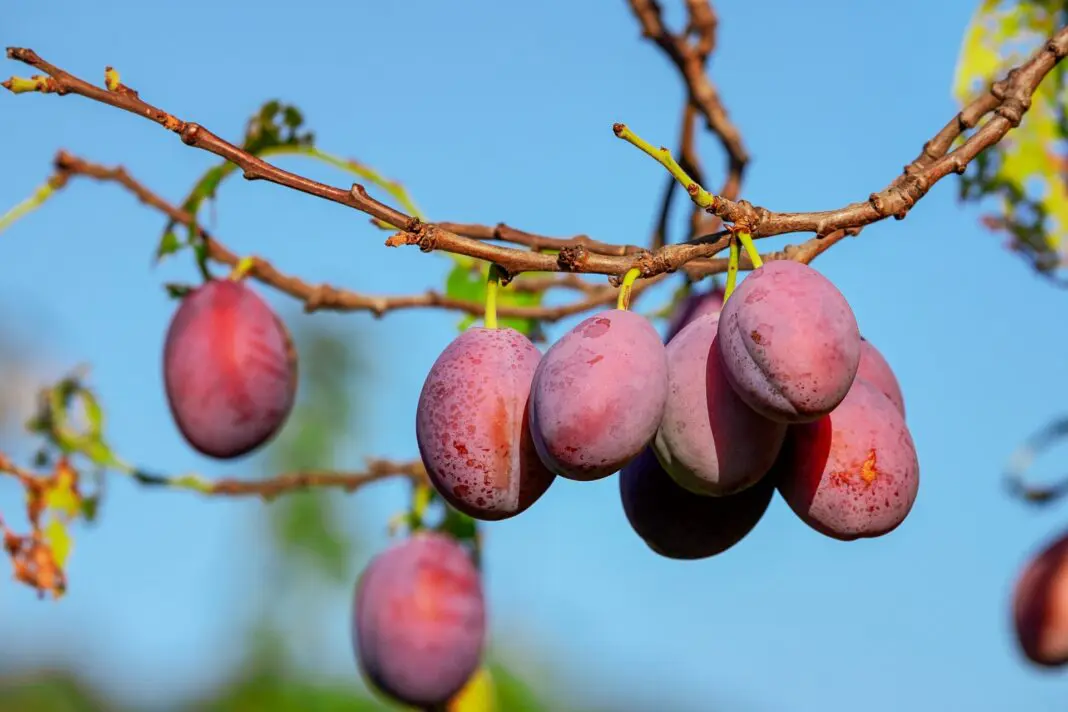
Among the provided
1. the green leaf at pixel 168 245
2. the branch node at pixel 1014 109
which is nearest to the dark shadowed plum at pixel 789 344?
the branch node at pixel 1014 109

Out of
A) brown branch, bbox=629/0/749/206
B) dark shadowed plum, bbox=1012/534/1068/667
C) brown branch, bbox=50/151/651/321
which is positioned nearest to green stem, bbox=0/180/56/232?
brown branch, bbox=50/151/651/321

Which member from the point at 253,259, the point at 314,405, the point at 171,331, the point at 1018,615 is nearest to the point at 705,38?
the point at 253,259

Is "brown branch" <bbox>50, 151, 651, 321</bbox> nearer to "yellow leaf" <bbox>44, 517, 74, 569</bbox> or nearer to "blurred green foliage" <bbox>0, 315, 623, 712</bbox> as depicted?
"yellow leaf" <bbox>44, 517, 74, 569</bbox>

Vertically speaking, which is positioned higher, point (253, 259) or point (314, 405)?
point (314, 405)

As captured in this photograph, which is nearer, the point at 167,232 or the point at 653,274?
the point at 653,274

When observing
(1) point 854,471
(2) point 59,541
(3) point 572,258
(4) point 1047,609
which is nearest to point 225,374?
(2) point 59,541

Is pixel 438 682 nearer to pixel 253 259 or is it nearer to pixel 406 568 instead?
pixel 406 568

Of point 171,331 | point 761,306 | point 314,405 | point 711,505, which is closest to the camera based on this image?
point 761,306
